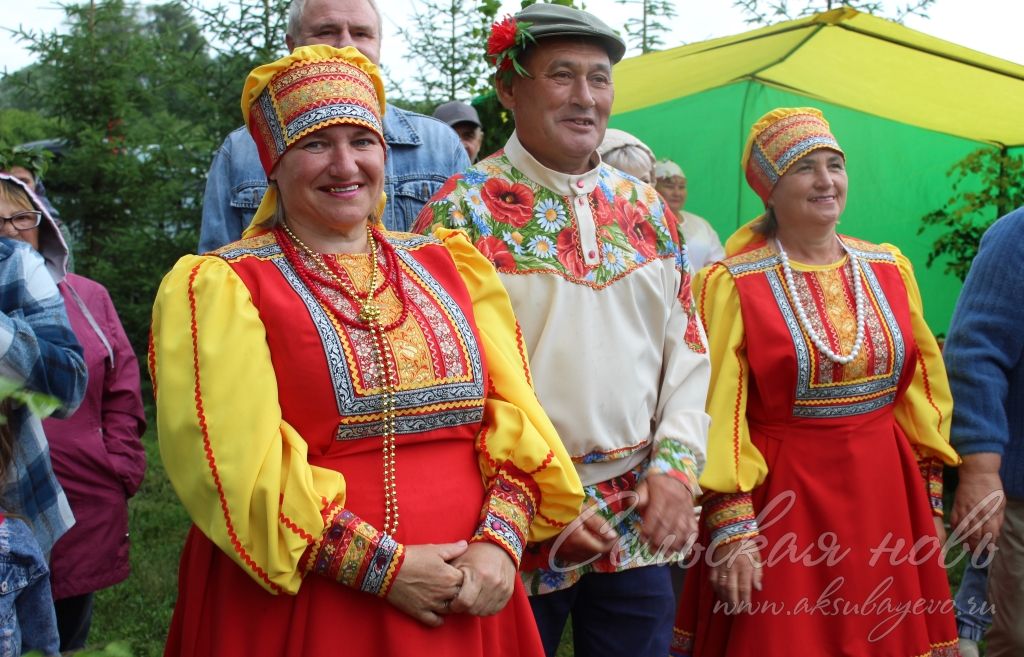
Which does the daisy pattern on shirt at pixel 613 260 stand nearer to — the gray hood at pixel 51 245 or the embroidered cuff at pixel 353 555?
the embroidered cuff at pixel 353 555

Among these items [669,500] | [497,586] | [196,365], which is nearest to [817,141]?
[669,500]

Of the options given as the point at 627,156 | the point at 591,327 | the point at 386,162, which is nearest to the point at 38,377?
the point at 386,162

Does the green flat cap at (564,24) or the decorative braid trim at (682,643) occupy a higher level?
the green flat cap at (564,24)

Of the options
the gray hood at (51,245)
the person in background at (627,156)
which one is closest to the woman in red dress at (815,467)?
the person in background at (627,156)

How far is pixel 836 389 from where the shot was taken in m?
3.43

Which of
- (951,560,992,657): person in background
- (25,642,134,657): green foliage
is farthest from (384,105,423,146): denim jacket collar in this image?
(951,560,992,657): person in background

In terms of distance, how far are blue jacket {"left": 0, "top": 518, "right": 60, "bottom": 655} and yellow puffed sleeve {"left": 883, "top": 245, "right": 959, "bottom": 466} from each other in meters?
2.78

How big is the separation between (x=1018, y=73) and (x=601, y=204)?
3681 mm

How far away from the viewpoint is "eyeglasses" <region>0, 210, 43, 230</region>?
9.75 feet

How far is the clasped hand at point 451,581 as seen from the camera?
2.07 meters

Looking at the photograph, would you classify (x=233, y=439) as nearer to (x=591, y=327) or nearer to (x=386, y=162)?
(x=591, y=327)

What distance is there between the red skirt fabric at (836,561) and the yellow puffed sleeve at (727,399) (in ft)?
0.39

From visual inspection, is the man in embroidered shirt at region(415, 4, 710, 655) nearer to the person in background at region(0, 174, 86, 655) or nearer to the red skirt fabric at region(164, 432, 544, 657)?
the red skirt fabric at region(164, 432, 544, 657)

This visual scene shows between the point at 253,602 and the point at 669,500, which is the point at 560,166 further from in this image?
the point at 253,602
